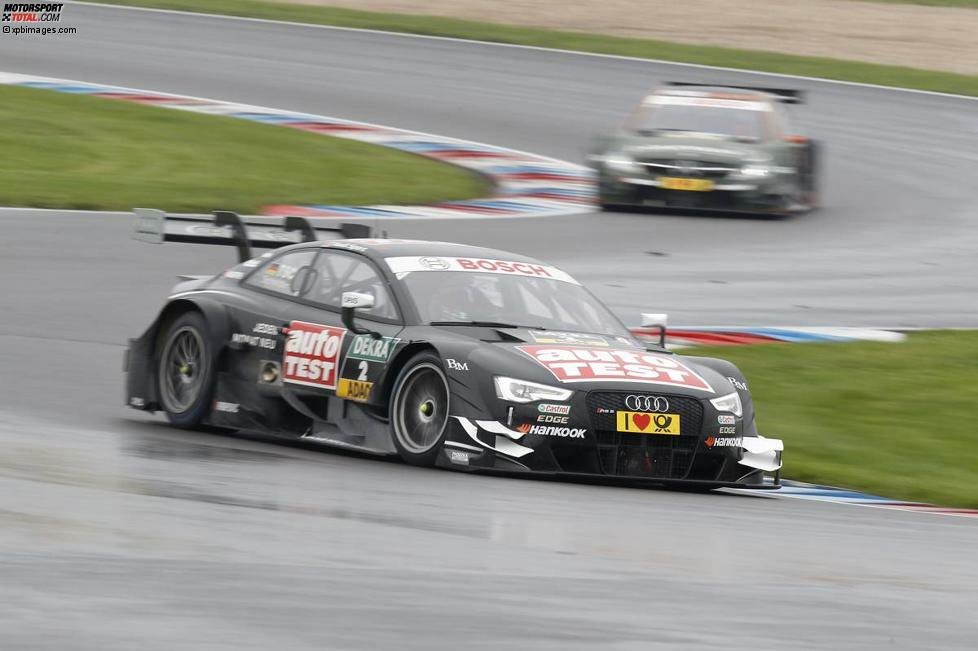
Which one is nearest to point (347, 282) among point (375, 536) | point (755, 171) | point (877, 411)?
point (877, 411)

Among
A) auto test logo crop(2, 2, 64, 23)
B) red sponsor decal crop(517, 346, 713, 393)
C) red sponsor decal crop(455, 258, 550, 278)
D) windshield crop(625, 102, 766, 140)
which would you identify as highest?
auto test logo crop(2, 2, 64, 23)

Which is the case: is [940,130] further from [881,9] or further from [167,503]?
[167,503]

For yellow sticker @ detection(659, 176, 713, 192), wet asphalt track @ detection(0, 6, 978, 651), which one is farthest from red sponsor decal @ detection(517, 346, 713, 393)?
yellow sticker @ detection(659, 176, 713, 192)

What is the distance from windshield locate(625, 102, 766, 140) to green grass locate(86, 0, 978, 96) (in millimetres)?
10414

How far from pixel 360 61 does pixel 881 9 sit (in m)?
14.0

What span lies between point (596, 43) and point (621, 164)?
1377cm

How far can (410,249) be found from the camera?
9.70m

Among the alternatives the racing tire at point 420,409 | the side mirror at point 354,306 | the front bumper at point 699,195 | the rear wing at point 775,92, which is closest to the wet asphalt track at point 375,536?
the racing tire at point 420,409

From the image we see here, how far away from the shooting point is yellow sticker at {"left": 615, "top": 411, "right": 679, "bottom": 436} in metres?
8.42

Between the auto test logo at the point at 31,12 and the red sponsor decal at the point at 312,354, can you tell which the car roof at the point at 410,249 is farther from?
the auto test logo at the point at 31,12

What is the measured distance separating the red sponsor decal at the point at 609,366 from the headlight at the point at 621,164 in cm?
1189

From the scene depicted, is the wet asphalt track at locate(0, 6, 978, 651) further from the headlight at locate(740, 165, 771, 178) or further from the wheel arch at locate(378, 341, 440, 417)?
the headlight at locate(740, 165, 771, 178)

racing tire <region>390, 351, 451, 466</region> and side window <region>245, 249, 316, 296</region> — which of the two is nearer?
racing tire <region>390, 351, 451, 466</region>

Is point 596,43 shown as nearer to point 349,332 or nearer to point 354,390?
point 349,332
